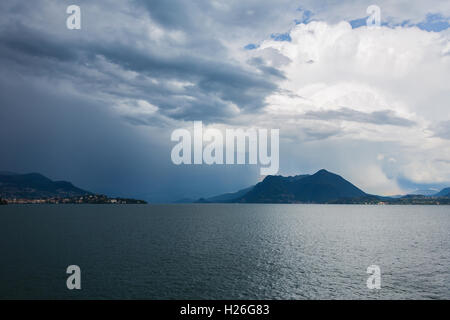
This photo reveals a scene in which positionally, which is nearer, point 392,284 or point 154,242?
point 392,284

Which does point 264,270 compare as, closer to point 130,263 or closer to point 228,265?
point 228,265

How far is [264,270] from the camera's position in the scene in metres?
62.7

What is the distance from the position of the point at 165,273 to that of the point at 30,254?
142 ft

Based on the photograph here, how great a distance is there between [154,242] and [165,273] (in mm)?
44210

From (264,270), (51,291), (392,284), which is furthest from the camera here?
(264,270)

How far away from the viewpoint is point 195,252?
267 ft
